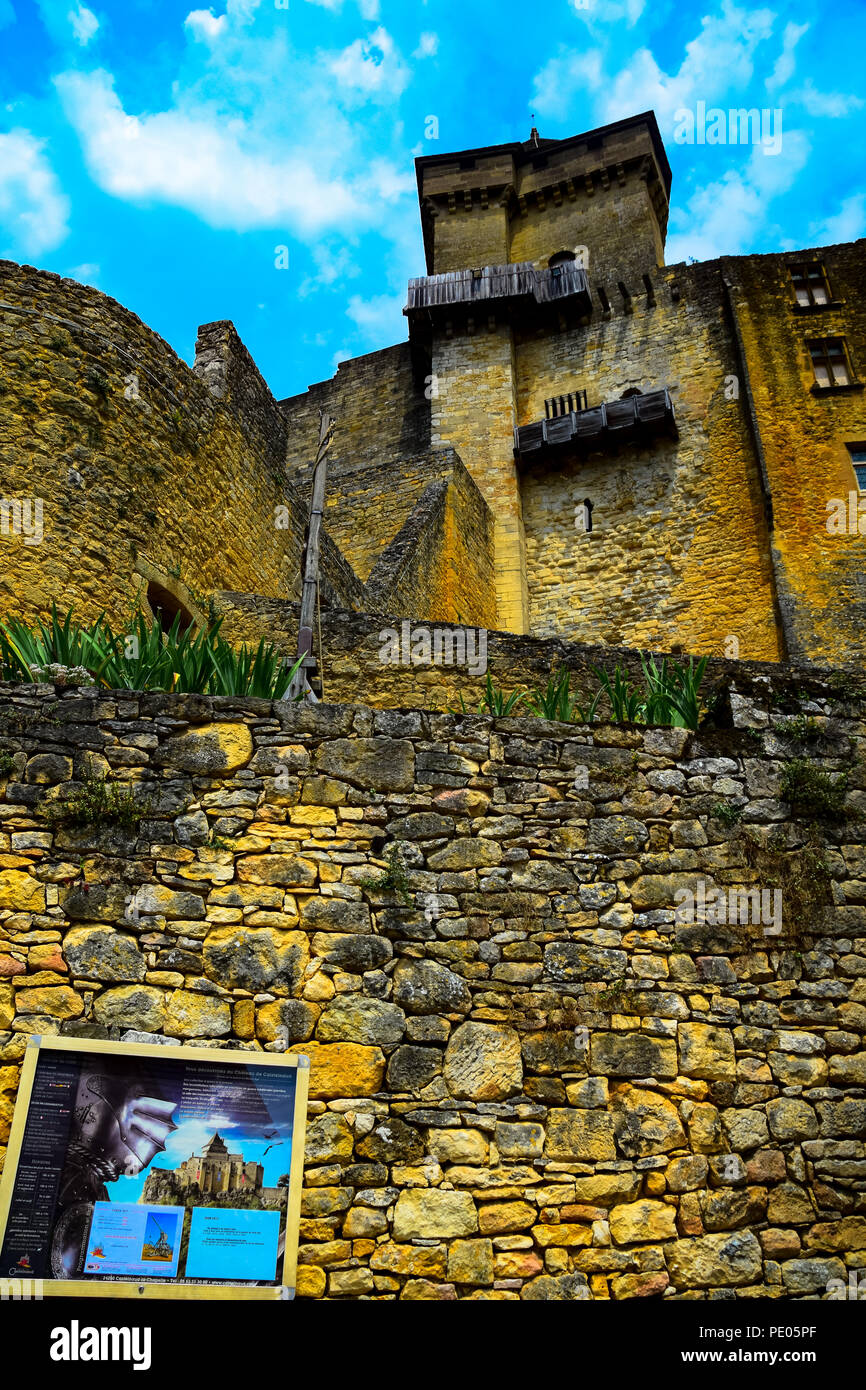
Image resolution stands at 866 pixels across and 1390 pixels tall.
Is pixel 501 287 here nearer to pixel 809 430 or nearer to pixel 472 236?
pixel 472 236

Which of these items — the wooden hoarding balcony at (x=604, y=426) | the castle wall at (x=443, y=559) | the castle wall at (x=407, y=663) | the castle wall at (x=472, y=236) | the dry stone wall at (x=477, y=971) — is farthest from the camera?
the castle wall at (x=472, y=236)

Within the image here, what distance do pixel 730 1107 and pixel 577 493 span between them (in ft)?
49.0

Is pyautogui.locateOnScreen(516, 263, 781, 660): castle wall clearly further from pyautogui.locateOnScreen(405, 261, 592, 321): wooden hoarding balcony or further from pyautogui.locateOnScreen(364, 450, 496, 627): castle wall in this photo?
pyautogui.locateOnScreen(364, 450, 496, 627): castle wall

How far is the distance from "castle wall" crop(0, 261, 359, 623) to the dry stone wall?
9.49ft

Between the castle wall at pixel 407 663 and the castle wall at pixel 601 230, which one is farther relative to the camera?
the castle wall at pixel 601 230

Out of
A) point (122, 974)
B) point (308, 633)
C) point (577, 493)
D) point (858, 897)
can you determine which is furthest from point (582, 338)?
point (122, 974)

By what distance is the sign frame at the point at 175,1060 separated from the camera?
13.3 feet

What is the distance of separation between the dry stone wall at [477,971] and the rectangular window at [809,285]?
14.8m

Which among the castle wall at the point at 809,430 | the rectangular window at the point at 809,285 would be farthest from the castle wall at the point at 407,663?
the rectangular window at the point at 809,285

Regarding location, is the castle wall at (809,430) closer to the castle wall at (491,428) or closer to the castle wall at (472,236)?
the castle wall at (491,428)

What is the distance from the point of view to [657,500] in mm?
18000

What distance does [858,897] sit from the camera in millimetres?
5465

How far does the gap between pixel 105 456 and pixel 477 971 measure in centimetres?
536

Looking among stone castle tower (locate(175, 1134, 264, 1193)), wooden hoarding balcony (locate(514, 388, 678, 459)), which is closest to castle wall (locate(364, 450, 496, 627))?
wooden hoarding balcony (locate(514, 388, 678, 459))
